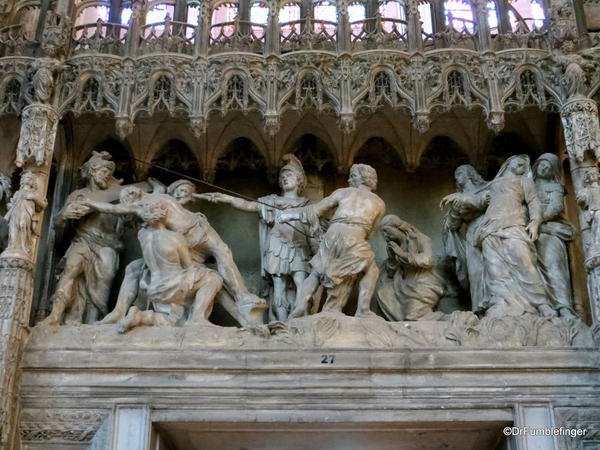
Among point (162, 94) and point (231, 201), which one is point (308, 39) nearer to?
point (162, 94)

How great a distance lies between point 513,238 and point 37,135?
5.17m

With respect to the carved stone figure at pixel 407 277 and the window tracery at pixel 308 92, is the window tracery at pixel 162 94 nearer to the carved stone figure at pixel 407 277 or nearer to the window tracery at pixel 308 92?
the window tracery at pixel 308 92

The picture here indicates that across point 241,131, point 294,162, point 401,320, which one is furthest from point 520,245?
point 241,131

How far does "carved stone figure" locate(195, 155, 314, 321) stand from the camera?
410 inches

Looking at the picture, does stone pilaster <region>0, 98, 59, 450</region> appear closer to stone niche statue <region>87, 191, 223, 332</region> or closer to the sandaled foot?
stone niche statue <region>87, 191, 223, 332</region>

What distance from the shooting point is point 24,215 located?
989 centimetres

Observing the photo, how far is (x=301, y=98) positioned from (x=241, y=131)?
1.08 meters

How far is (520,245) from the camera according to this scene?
997 centimetres

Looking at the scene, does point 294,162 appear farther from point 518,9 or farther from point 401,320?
point 518,9

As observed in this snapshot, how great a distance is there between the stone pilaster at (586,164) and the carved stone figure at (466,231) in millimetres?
1053

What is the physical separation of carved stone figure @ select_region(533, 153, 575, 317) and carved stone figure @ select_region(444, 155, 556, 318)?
138 mm

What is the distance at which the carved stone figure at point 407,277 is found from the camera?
10.3m

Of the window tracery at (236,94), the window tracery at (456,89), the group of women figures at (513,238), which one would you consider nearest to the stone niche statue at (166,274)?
the window tracery at (236,94)
